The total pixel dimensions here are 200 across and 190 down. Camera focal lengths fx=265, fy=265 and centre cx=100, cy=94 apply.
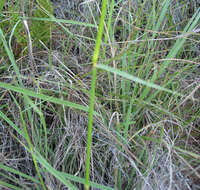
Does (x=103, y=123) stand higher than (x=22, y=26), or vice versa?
(x=22, y=26)

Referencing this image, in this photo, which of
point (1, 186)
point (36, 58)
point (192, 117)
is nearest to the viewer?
point (1, 186)

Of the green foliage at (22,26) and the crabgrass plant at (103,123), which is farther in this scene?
the green foliage at (22,26)

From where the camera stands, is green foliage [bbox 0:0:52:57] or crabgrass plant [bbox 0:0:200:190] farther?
green foliage [bbox 0:0:52:57]

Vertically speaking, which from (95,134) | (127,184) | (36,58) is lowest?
(127,184)

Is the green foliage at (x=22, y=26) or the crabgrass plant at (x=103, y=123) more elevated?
the green foliage at (x=22, y=26)

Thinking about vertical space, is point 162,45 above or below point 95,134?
above

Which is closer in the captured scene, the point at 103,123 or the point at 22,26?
the point at 103,123

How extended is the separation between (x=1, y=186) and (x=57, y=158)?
0.55 ft

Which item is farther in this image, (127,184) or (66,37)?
(66,37)

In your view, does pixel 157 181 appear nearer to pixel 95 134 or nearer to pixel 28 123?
pixel 95 134

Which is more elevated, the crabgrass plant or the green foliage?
the green foliage

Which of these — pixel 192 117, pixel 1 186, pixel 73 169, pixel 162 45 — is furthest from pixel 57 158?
pixel 162 45

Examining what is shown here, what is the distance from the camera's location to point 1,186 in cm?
70

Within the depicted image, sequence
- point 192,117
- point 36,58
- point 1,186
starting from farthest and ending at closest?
point 36,58, point 192,117, point 1,186
